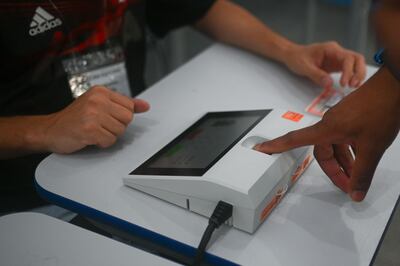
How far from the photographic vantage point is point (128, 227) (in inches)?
26.0

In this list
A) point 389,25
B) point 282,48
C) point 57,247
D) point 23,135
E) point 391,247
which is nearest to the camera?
point 389,25

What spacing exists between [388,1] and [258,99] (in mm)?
502

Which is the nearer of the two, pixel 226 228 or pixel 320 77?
pixel 226 228

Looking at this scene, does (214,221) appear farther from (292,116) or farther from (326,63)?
(326,63)

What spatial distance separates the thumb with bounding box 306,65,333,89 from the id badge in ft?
1.57

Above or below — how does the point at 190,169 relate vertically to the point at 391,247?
above

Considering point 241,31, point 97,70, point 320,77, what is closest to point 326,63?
point 320,77

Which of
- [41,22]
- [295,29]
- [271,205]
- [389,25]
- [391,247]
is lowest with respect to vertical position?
[295,29]

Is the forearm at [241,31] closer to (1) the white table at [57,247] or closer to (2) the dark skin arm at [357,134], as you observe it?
(2) the dark skin arm at [357,134]

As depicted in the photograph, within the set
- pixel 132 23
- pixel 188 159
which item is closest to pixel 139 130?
pixel 188 159

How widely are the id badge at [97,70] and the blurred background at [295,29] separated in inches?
18.9

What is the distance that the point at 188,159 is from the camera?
0.70 meters

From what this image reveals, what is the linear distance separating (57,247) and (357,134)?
0.44 meters

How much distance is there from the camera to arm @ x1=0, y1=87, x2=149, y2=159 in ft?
2.55
